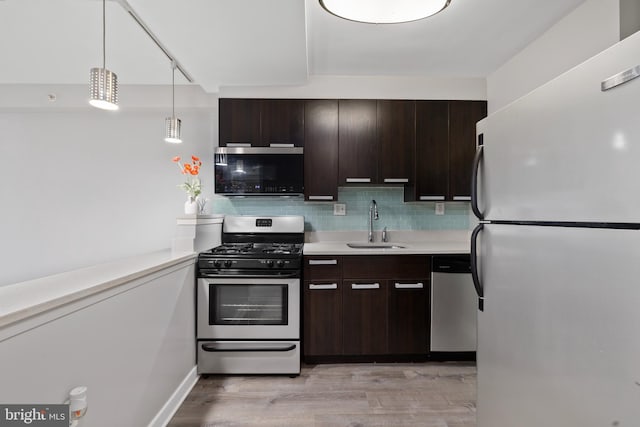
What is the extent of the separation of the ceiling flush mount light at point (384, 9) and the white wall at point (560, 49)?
0.90 meters

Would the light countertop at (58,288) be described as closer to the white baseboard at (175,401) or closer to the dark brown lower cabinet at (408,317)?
the white baseboard at (175,401)

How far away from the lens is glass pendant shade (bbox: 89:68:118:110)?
1.56m

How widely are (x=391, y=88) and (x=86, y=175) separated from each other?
3.20 metres

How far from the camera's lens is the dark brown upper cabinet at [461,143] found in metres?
2.88

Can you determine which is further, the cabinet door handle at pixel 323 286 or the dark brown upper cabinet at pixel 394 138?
the dark brown upper cabinet at pixel 394 138

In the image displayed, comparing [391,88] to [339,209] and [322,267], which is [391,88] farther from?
[322,267]

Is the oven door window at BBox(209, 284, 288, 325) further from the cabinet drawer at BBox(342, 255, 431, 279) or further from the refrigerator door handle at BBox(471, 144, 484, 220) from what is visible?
the refrigerator door handle at BBox(471, 144, 484, 220)

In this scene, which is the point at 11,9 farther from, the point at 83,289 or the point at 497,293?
the point at 497,293

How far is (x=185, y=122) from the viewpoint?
319 cm

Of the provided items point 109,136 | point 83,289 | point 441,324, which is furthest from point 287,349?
point 109,136

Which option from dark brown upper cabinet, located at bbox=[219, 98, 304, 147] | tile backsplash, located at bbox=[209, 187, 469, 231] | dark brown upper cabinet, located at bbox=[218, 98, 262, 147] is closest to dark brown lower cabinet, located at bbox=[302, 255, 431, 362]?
tile backsplash, located at bbox=[209, 187, 469, 231]

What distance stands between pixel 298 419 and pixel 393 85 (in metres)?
2.81

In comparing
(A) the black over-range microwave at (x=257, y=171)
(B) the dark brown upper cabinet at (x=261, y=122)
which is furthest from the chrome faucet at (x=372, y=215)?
(B) the dark brown upper cabinet at (x=261, y=122)

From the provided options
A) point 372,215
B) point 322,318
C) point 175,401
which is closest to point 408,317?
point 322,318
